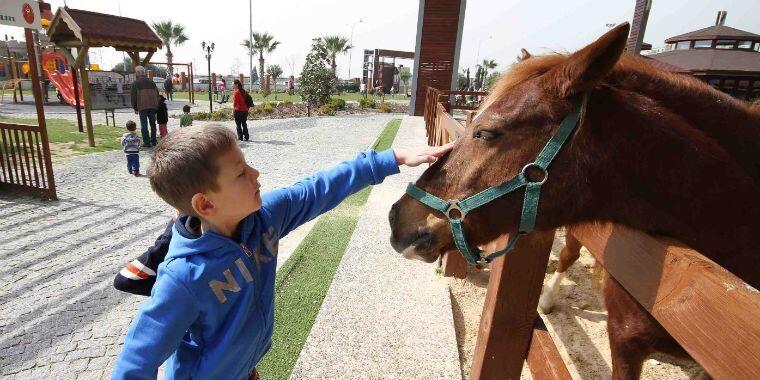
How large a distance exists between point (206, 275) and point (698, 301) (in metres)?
1.43

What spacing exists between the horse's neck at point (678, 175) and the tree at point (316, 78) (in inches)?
915

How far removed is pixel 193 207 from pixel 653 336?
185 centimetres

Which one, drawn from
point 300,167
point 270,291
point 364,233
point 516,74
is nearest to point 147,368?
point 270,291

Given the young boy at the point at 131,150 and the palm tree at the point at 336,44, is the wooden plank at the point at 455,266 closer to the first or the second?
the young boy at the point at 131,150

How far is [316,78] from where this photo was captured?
24.0 m

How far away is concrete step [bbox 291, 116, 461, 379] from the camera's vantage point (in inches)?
107

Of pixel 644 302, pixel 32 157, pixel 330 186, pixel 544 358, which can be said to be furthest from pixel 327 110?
pixel 644 302

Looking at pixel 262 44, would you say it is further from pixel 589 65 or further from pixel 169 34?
pixel 589 65

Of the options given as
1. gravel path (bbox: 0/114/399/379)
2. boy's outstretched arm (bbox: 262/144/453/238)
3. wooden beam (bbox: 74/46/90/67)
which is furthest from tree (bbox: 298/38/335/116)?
boy's outstretched arm (bbox: 262/144/453/238)

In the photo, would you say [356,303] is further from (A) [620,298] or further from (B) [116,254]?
(B) [116,254]

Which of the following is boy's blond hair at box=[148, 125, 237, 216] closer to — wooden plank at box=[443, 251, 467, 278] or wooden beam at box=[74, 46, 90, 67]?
wooden plank at box=[443, 251, 467, 278]

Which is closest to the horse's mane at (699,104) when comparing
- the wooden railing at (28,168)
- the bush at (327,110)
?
the wooden railing at (28,168)

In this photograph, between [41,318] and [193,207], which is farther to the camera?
[41,318]

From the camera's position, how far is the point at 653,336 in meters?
1.58
